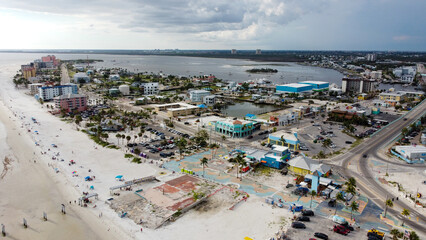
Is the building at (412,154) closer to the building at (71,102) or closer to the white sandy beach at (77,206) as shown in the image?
the white sandy beach at (77,206)

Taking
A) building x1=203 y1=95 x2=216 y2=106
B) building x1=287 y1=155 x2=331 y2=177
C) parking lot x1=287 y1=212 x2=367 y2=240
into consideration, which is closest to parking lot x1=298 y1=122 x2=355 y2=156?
building x1=287 y1=155 x2=331 y2=177

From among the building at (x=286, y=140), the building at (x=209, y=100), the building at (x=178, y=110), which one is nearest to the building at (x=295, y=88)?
the building at (x=209, y=100)

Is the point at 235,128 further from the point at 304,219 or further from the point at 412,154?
the point at 304,219

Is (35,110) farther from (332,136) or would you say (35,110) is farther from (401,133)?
(401,133)

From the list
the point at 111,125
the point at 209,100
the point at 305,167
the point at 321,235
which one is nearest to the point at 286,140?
the point at 305,167

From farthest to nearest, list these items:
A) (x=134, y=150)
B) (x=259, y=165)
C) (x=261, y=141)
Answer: (x=261, y=141), (x=134, y=150), (x=259, y=165)

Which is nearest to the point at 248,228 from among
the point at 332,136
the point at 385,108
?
the point at 332,136
